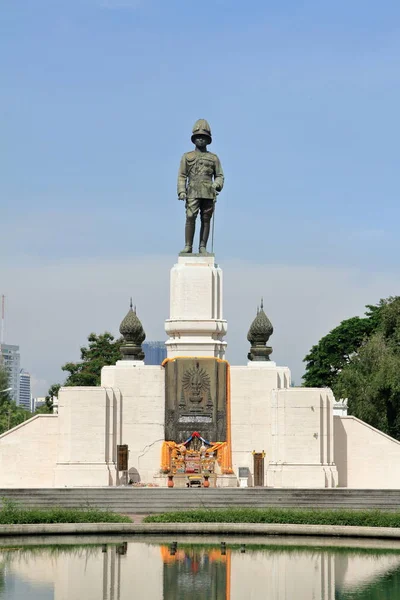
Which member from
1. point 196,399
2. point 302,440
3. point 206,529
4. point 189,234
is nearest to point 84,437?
point 196,399

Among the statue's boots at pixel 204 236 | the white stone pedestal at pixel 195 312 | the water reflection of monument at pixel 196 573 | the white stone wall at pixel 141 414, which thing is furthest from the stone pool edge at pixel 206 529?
the statue's boots at pixel 204 236

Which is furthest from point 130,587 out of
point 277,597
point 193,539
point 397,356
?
point 397,356

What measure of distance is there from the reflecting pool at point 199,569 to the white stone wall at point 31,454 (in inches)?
364

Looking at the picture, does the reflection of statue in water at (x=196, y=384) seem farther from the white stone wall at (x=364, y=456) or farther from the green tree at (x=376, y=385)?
the green tree at (x=376, y=385)

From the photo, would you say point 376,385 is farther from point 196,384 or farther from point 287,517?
point 287,517

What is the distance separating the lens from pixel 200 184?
117 ft

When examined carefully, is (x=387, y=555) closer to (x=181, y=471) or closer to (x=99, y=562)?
(x=99, y=562)

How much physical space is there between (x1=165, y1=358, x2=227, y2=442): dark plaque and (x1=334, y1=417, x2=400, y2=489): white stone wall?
11.2 feet

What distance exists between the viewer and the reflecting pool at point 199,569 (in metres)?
20.0

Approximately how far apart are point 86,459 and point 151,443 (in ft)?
6.09

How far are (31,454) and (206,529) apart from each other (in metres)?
9.54

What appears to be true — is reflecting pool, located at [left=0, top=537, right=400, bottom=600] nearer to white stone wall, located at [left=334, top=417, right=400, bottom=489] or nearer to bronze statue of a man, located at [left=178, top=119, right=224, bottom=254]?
white stone wall, located at [left=334, top=417, right=400, bottom=489]

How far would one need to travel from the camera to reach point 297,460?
112 feet

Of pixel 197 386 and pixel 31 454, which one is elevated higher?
pixel 197 386
